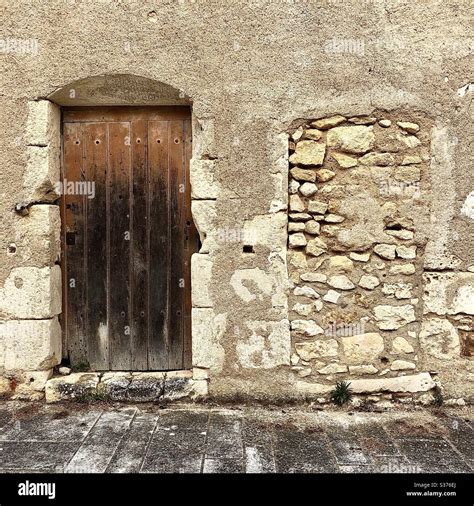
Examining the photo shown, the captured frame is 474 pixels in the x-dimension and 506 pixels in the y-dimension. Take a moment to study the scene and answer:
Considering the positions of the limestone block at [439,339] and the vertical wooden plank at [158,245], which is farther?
the vertical wooden plank at [158,245]

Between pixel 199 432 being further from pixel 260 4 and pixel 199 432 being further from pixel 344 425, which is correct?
pixel 260 4

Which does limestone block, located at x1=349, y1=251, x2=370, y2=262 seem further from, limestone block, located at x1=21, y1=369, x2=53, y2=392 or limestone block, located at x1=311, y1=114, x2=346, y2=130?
limestone block, located at x1=21, y1=369, x2=53, y2=392

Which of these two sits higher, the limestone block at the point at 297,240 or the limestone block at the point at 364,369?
the limestone block at the point at 297,240

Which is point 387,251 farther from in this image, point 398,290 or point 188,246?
point 188,246

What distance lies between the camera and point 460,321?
2953mm

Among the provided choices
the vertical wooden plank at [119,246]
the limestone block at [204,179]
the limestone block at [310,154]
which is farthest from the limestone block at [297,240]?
the vertical wooden plank at [119,246]

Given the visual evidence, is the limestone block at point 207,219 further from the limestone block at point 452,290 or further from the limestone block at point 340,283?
the limestone block at point 452,290

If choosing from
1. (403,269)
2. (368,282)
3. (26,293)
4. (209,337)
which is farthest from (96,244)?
(403,269)

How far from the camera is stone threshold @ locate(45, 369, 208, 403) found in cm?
298

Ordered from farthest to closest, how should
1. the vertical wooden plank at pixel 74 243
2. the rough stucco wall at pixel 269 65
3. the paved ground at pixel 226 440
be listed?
1. the vertical wooden plank at pixel 74 243
2. the rough stucco wall at pixel 269 65
3. the paved ground at pixel 226 440

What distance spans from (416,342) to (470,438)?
2.11 feet

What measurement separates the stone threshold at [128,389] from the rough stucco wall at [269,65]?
1.33 m

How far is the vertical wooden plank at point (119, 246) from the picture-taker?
320 cm

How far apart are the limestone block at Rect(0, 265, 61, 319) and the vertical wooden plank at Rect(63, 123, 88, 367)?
0.89ft
